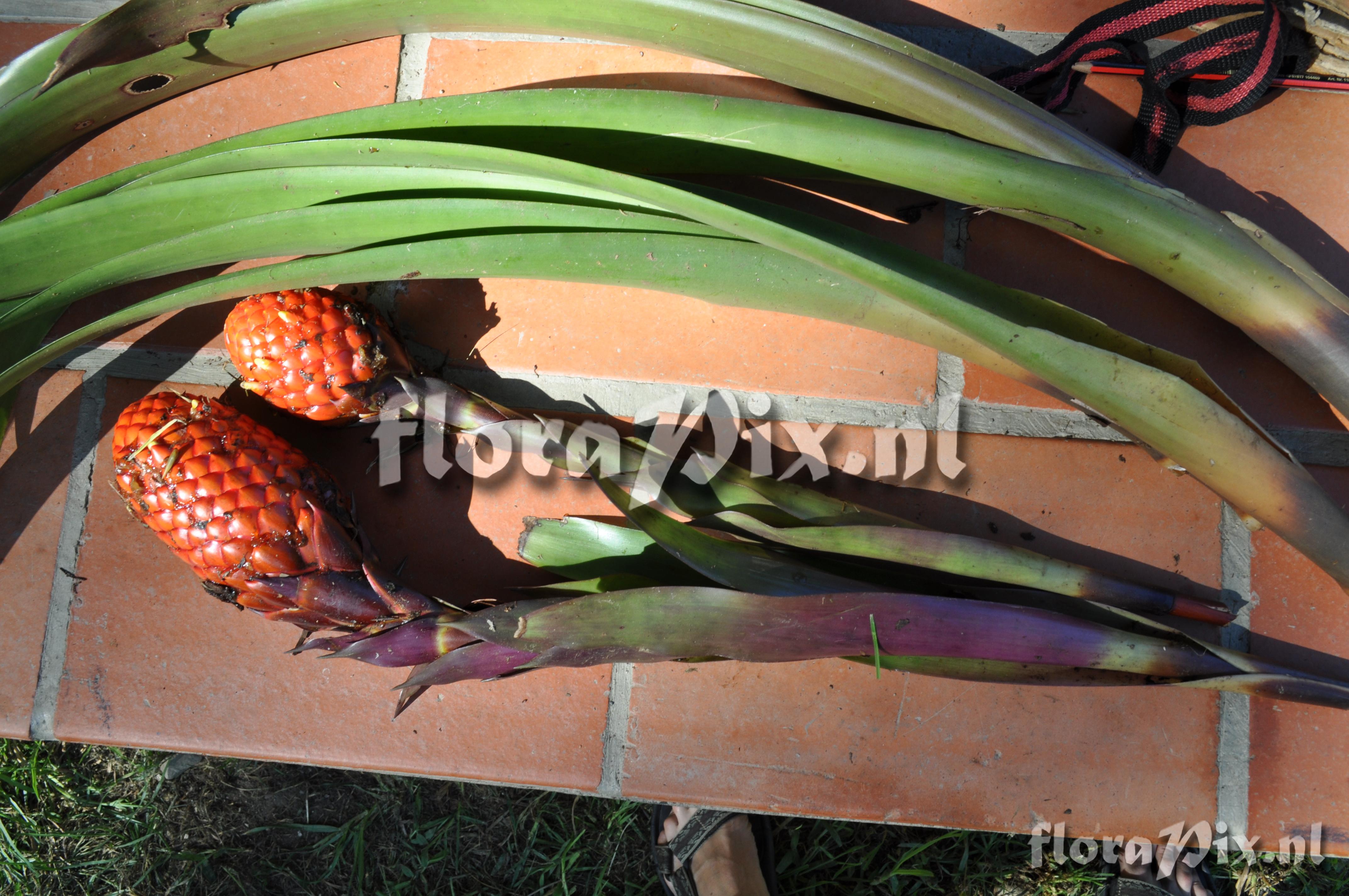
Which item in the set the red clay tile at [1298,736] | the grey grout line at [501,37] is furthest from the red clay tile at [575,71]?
the red clay tile at [1298,736]

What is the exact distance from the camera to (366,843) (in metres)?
1.24

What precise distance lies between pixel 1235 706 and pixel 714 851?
2.66 ft

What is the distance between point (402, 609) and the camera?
93cm

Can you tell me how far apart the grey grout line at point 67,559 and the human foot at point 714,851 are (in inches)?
35.9

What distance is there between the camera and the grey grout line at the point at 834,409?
41.6 inches

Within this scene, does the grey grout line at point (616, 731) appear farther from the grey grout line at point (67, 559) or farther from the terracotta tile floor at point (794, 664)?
the grey grout line at point (67, 559)

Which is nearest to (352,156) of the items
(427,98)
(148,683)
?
(427,98)

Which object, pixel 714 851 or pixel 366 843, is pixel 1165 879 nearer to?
pixel 714 851

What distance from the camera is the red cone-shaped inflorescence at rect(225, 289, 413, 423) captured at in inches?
36.3

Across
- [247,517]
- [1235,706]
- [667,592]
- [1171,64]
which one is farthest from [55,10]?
[1235,706]

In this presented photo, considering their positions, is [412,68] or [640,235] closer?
[640,235]

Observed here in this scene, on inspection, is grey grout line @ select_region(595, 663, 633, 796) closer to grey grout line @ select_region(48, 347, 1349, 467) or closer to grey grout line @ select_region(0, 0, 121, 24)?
grey grout line @ select_region(48, 347, 1349, 467)

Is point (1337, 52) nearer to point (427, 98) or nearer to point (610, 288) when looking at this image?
point (610, 288)
